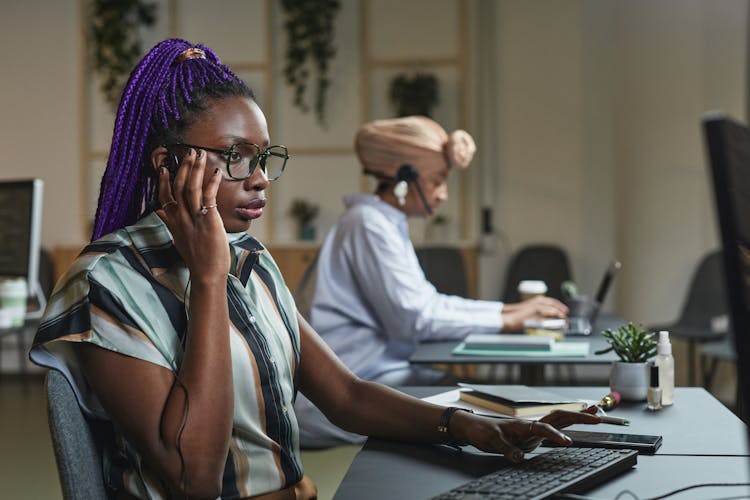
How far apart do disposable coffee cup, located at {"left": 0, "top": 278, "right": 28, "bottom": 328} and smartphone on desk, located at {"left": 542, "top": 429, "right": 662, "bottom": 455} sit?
2.59 m

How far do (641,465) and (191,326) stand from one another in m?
0.73

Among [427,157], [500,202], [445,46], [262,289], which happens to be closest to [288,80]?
[445,46]

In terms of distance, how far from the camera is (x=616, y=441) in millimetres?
1480

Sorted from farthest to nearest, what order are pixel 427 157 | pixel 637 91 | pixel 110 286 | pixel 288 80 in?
pixel 288 80 < pixel 637 91 < pixel 427 157 < pixel 110 286

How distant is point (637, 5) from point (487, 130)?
1381 mm

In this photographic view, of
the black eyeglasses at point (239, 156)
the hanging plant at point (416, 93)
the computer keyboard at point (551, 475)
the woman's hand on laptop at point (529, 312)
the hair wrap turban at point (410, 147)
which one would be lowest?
the woman's hand on laptop at point (529, 312)

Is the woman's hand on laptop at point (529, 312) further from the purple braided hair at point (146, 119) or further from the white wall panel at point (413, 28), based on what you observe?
the white wall panel at point (413, 28)

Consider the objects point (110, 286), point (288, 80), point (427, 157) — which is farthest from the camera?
point (288, 80)

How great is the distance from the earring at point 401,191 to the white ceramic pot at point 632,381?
146 centimetres

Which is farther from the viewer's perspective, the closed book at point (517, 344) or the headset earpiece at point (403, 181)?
the headset earpiece at point (403, 181)

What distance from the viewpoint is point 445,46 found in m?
6.67

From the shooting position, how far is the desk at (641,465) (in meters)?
1.26

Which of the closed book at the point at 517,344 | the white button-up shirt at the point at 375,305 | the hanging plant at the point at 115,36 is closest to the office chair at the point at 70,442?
the closed book at the point at 517,344

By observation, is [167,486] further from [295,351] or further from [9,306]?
[9,306]
